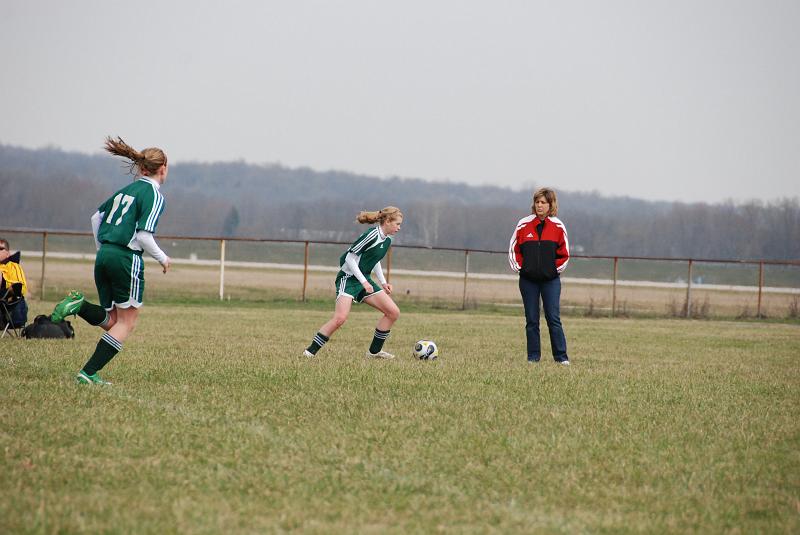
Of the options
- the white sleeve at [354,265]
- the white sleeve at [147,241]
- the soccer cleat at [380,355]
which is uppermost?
the white sleeve at [147,241]

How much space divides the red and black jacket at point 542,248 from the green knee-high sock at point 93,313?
17.4 feet

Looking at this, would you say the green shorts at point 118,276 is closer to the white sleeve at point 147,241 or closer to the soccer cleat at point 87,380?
the white sleeve at point 147,241

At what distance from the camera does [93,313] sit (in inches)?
351

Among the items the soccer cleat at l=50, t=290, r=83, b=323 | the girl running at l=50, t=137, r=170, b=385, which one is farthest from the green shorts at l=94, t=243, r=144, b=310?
the soccer cleat at l=50, t=290, r=83, b=323

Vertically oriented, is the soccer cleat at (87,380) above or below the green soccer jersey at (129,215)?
below

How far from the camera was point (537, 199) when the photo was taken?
12.0 m

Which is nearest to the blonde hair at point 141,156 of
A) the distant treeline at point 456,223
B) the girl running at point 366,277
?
the girl running at point 366,277

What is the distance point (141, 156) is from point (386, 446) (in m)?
3.51

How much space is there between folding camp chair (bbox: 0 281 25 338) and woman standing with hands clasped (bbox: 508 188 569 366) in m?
6.57

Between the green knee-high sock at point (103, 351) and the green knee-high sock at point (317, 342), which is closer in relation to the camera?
the green knee-high sock at point (103, 351)

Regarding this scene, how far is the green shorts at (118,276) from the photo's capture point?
8133mm

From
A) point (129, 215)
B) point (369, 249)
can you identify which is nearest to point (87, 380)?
point (129, 215)

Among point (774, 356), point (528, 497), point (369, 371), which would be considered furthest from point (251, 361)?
point (774, 356)

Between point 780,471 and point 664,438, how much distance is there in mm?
1029
